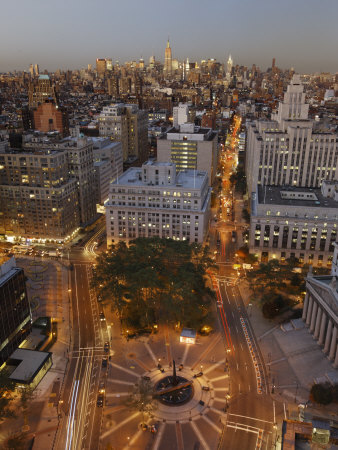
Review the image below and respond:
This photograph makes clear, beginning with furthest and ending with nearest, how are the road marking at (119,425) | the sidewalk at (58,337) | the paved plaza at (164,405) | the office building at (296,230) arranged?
the office building at (296,230) < the sidewalk at (58,337) < the road marking at (119,425) < the paved plaza at (164,405)

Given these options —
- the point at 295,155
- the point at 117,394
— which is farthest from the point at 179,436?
the point at 295,155

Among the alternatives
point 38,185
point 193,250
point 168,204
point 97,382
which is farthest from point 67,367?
point 38,185

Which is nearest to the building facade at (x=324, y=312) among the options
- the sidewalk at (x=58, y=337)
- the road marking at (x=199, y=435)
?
the road marking at (x=199, y=435)

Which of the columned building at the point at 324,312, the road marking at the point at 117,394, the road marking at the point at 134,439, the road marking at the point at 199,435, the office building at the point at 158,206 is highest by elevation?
the office building at the point at 158,206

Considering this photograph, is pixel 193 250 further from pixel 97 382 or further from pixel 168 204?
pixel 97 382

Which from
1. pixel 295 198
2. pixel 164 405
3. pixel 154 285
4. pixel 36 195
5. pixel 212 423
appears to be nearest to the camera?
pixel 212 423

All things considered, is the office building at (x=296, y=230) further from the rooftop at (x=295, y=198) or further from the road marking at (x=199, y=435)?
the road marking at (x=199, y=435)

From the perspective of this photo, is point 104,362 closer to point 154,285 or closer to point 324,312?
point 154,285
